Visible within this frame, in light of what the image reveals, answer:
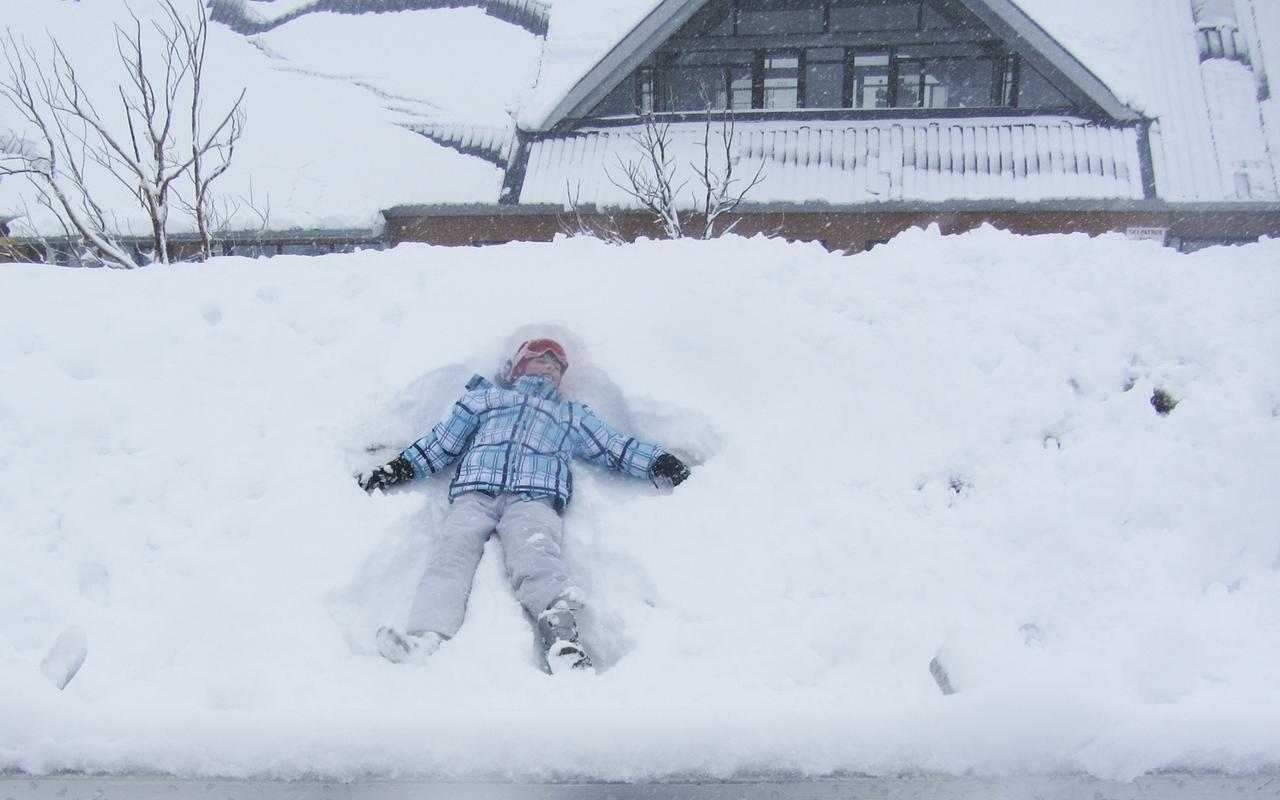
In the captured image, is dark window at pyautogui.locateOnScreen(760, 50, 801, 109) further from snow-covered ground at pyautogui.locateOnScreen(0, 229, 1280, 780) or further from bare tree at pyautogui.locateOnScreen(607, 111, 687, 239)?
snow-covered ground at pyautogui.locateOnScreen(0, 229, 1280, 780)

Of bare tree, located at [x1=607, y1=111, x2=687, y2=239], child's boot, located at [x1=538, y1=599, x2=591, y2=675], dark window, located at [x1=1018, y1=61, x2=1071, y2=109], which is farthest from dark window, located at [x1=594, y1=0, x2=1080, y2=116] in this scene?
child's boot, located at [x1=538, y1=599, x2=591, y2=675]

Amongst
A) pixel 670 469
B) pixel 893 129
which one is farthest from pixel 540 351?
pixel 893 129

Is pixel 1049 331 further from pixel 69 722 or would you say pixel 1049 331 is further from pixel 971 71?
pixel 971 71

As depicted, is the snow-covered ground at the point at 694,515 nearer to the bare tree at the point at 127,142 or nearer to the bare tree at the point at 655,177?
the bare tree at the point at 127,142

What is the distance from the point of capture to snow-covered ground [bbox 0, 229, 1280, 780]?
2066 mm

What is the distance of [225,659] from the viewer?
3.35 meters

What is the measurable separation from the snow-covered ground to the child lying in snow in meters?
0.13

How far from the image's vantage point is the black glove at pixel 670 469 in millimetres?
4457

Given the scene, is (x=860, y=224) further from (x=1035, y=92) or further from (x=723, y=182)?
(x=1035, y=92)

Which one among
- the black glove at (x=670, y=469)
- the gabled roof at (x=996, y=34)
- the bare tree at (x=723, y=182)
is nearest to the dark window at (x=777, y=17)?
the gabled roof at (x=996, y=34)

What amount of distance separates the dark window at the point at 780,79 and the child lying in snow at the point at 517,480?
9.55 meters

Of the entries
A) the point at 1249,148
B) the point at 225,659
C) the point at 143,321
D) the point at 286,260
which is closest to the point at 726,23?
the point at 1249,148

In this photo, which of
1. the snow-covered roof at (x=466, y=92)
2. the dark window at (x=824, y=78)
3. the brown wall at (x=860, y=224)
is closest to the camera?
the brown wall at (x=860, y=224)

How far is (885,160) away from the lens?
1231cm
